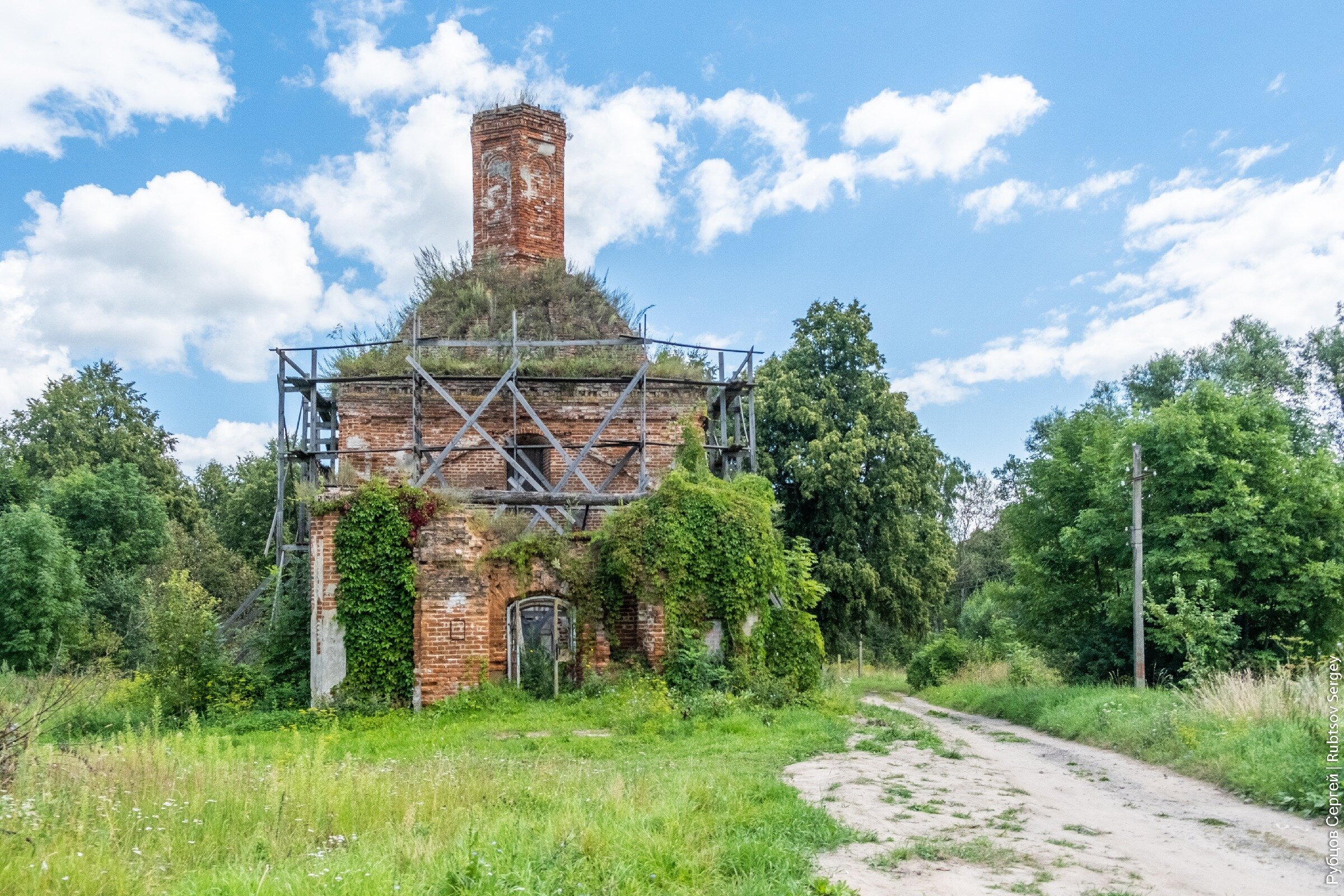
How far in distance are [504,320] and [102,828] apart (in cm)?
1937

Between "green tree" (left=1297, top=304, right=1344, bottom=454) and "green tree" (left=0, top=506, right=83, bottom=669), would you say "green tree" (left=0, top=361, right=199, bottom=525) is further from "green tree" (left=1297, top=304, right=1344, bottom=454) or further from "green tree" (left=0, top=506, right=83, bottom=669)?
"green tree" (left=1297, top=304, right=1344, bottom=454)

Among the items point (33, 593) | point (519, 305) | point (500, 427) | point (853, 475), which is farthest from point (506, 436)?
point (33, 593)

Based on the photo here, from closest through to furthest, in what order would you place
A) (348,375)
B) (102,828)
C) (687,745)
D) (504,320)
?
1. (102,828)
2. (687,745)
3. (348,375)
4. (504,320)

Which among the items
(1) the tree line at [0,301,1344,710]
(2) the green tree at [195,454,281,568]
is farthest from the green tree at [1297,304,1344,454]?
(2) the green tree at [195,454,281,568]

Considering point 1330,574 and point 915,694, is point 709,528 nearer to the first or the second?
point 1330,574

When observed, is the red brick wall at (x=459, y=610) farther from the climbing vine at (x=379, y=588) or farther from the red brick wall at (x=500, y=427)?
the red brick wall at (x=500, y=427)

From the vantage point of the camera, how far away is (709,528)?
1719 centimetres

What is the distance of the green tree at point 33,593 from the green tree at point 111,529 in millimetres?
3403

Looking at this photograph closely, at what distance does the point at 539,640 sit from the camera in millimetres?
17562

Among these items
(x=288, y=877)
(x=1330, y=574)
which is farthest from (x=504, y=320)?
(x=288, y=877)

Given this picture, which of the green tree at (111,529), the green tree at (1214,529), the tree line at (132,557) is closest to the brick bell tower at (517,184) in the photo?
the tree line at (132,557)

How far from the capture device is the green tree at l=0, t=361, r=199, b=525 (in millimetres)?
39562

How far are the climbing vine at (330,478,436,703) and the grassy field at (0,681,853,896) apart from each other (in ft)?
18.9

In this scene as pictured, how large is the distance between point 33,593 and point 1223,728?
30.9 metres
